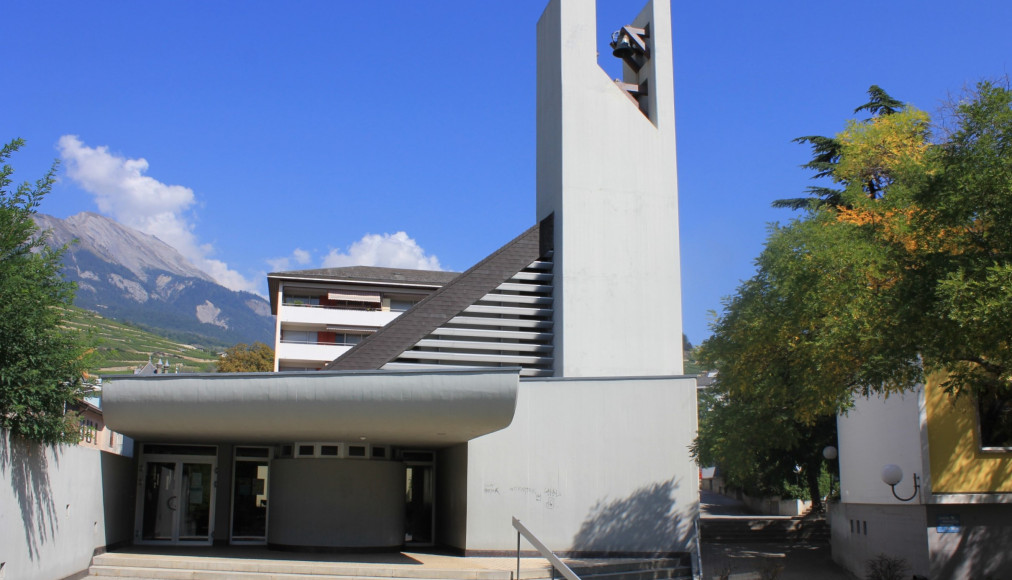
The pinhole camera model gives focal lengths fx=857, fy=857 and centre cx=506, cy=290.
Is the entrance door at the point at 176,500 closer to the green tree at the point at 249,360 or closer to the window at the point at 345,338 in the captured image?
the window at the point at 345,338

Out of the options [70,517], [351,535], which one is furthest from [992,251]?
[70,517]

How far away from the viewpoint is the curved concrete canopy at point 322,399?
43.7ft

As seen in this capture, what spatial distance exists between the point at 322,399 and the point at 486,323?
22.3 feet

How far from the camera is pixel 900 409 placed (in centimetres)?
1828

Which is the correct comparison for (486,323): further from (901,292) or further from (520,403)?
(901,292)

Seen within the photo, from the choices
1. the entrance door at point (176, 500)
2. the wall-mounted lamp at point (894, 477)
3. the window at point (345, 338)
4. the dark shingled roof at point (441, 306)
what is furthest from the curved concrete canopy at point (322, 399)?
the window at point (345, 338)

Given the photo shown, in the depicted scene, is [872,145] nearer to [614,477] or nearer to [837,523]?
[837,523]

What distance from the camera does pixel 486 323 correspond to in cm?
1973

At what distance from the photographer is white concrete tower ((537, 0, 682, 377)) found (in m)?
20.2

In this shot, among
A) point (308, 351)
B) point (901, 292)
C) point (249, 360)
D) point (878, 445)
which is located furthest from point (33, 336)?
point (249, 360)

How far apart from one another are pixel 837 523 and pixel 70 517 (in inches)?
714

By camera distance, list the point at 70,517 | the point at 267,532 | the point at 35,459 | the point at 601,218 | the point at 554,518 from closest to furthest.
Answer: the point at 35,459 → the point at 70,517 → the point at 554,518 → the point at 267,532 → the point at 601,218

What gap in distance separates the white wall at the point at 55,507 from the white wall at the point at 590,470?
6919mm

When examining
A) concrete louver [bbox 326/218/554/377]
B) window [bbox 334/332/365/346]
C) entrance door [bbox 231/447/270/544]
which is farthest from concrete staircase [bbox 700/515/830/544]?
window [bbox 334/332/365/346]
